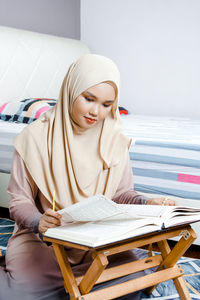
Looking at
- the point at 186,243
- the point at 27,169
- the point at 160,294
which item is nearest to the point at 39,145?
the point at 27,169

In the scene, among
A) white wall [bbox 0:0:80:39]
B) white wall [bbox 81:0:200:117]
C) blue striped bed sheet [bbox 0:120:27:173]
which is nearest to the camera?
blue striped bed sheet [bbox 0:120:27:173]

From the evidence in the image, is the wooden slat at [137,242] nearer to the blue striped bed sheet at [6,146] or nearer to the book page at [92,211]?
the book page at [92,211]

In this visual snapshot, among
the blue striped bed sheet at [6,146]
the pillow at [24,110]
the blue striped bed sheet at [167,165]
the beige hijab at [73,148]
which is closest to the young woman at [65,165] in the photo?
the beige hijab at [73,148]

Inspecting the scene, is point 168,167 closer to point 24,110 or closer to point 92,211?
point 92,211

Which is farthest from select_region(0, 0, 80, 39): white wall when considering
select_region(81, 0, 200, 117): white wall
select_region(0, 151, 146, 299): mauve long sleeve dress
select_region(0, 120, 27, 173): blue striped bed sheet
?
select_region(0, 151, 146, 299): mauve long sleeve dress

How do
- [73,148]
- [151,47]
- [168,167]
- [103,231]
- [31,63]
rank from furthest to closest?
[151,47] < [31,63] < [168,167] < [73,148] < [103,231]

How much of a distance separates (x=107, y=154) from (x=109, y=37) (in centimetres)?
302

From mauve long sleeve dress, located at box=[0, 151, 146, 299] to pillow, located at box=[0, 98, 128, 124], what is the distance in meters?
1.38

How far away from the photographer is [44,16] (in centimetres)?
388

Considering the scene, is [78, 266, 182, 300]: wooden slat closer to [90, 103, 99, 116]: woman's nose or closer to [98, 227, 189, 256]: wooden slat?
[98, 227, 189, 256]: wooden slat

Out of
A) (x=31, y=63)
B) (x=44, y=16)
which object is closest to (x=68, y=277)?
(x=31, y=63)

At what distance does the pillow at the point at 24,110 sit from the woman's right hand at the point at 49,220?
1.64 m

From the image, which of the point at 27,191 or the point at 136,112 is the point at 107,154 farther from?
the point at 136,112

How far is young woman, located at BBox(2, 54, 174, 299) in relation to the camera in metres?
1.34
